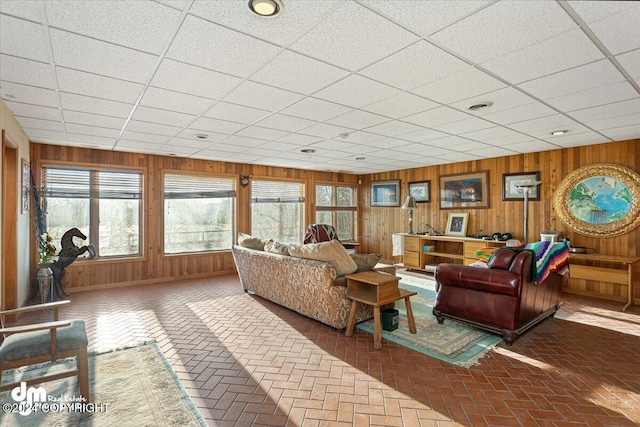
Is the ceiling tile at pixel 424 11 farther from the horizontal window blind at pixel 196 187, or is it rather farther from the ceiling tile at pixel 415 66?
the horizontal window blind at pixel 196 187

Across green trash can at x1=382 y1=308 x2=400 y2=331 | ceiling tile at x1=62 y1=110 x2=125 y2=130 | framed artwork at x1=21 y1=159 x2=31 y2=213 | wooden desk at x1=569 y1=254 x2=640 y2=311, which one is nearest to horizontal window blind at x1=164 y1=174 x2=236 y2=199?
framed artwork at x1=21 y1=159 x2=31 y2=213

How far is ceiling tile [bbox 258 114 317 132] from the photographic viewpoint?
3838mm

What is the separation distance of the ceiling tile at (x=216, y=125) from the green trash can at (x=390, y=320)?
2.94 m

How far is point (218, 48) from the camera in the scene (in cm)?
220

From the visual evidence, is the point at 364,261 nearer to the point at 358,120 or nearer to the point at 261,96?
the point at 358,120

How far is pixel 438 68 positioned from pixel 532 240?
15.8 feet

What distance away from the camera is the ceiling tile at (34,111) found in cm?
340

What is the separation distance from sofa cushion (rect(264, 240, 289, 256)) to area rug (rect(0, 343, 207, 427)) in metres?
1.87

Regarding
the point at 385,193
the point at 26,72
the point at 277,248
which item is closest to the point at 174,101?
the point at 26,72

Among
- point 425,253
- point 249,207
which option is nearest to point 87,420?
point 249,207

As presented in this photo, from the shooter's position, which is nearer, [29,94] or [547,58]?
[547,58]

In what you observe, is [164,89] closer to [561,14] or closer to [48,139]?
[561,14]

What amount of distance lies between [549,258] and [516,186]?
9.07 ft

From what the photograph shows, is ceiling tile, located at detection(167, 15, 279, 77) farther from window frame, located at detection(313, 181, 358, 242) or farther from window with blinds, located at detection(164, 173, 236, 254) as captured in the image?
window frame, located at detection(313, 181, 358, 242)
